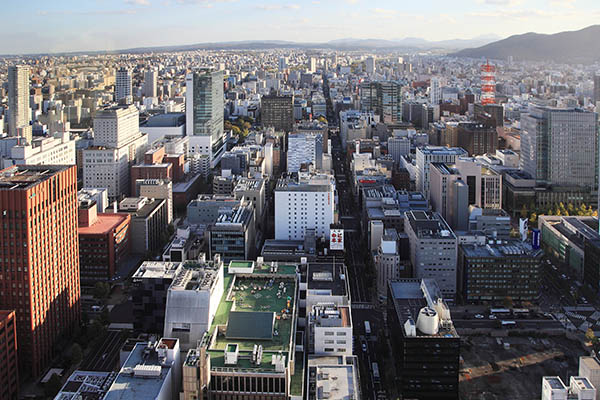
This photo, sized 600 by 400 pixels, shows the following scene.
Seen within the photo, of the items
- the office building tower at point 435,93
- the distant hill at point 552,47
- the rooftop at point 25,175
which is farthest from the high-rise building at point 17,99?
the distant hill at point 552,47

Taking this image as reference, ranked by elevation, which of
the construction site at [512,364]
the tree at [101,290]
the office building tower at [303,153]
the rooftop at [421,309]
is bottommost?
the construction site at [512,364]

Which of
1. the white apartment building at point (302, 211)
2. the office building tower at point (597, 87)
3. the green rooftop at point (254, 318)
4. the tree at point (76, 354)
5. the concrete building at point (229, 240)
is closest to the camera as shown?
the green rooftop at point (254, 318)

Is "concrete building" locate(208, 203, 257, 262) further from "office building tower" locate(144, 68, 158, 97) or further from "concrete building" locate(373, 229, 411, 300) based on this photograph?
"office building tower" locate(144, 68, 158, 97)

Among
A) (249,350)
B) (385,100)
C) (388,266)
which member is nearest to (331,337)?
(249,350)

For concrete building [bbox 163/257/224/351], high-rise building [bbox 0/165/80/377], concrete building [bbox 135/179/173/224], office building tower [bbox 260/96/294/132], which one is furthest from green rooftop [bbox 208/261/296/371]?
office building tower [bbox 260/96/294/132]

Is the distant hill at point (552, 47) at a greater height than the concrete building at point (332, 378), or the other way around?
the distant hill at point (552, 47)

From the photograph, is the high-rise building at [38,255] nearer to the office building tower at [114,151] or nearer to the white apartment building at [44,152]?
the white apartment building at [44,152]
